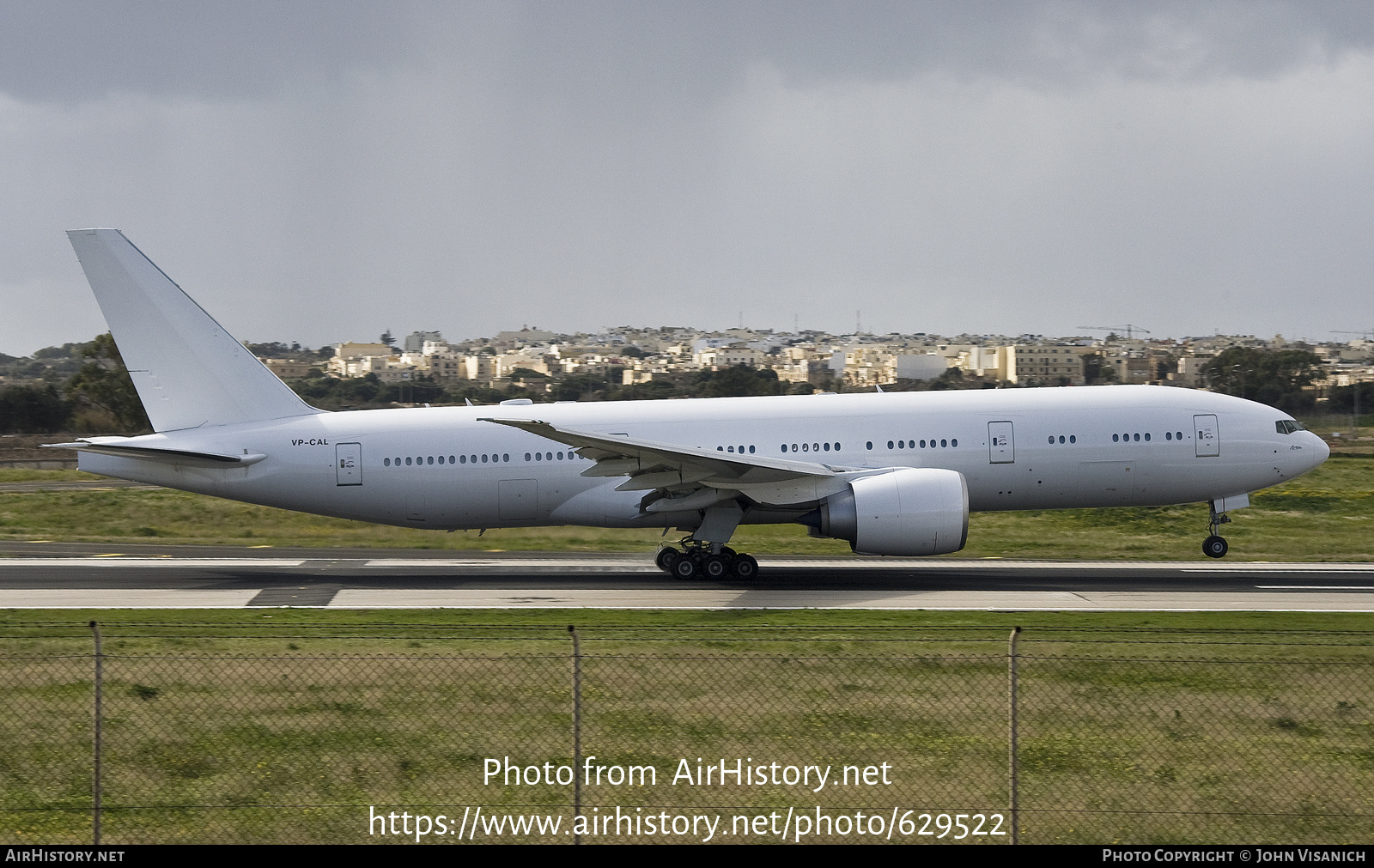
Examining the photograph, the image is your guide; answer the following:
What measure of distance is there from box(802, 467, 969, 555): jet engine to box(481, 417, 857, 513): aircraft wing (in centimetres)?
112

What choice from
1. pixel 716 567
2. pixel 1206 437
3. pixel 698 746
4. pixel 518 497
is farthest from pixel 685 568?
pixel 698 746

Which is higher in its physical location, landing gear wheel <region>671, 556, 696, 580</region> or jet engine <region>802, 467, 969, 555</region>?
jet engine <region>802, 467, 969, 555</region>

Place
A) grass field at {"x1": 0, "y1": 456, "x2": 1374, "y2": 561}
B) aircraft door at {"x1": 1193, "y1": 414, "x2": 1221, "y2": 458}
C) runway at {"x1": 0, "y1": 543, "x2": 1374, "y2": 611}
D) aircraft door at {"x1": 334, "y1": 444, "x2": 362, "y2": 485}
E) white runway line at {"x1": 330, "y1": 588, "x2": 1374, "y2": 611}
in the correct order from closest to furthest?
white runway line at {"x1": 330, "y1": 588, "x2": 1374, "y2": 611} < runway at {"x1": 0, "y1": 543, "x2": 1374, "y2": 611} < aircraft door at {"x1": 1193, "y1": 414, "x2": 1221, "y2": 458} < aircraft door at {"x1": 334, "y1": 444, "x2": 362, "y2": 485} < grass field at {"x1": 0, "y1": 456, "x2": 1374, "y2": 561}

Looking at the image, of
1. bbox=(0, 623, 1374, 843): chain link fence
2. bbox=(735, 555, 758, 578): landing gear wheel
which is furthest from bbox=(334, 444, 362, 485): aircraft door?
bbox=(0, 623, 1374, 843): chain link fence

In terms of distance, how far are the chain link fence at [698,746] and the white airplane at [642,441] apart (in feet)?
31.4

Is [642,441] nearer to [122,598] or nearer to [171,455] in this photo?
[171,455]

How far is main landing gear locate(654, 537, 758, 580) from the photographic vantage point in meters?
26.3

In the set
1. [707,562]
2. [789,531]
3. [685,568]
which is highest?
[707,562]

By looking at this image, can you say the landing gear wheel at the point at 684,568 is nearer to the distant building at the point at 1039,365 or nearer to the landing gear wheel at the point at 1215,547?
the landing gear wheel at the point at 1215,547

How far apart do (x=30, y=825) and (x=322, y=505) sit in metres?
18.2

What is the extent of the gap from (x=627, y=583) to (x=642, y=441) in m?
3.10

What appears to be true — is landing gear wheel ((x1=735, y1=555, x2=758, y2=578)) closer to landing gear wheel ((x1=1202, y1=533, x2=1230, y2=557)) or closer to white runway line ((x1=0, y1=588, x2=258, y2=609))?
white runway line ((x1=0, y1=588, x2=258, y2=609))

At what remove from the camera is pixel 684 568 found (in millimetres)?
26594

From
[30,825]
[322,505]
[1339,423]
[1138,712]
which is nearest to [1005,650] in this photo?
[1138,712]
